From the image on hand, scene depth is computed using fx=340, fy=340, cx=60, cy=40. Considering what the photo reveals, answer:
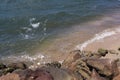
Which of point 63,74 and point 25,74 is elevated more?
point 25,74

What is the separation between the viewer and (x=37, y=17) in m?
32.2

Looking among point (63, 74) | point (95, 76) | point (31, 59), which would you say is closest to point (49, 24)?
point (31, 59)

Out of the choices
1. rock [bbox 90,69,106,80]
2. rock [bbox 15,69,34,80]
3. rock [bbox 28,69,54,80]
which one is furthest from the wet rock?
rock [bbox 15,69,34,80]

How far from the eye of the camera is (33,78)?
15000 millimetres

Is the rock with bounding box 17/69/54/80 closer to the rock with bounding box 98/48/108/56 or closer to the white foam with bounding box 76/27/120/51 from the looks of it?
the rock with bounding box 98/48/108/56

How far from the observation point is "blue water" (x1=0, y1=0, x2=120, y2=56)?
26.6 metres

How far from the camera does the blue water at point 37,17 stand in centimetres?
2664

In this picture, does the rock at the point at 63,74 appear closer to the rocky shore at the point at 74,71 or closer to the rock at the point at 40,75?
A: the rocky shore at the point at 74,71

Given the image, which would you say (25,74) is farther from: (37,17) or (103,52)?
(37,17)

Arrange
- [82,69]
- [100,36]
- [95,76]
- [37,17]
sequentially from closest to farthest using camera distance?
[95,76] → [82,69] → [100,36] → [37,17]

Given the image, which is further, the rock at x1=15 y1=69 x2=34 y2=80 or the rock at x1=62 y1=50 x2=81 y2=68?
the rock at x1=62 y1=50 x2=81 y2=68

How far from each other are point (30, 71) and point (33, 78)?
0.56m

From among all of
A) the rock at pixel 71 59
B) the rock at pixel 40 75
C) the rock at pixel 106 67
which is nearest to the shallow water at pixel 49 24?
the rock at pixel 71 59

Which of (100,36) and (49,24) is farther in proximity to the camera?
(49,24)
